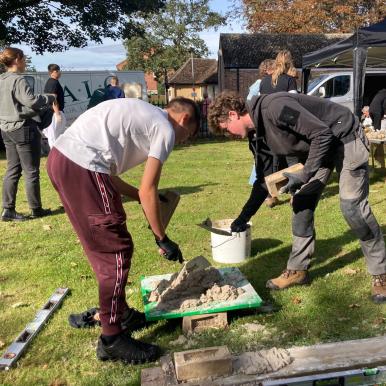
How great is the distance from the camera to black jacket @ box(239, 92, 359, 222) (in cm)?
324

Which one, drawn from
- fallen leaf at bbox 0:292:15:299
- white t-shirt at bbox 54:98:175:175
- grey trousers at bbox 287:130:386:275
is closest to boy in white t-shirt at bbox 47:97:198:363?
white t-shirt at bbox 54:98:175:175

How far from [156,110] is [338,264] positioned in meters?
2.64

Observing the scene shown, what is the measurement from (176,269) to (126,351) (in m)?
1.65

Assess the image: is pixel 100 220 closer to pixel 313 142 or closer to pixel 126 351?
pixel 126 351

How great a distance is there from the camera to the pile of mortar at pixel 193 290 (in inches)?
137

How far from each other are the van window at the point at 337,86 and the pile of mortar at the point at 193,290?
41.3 feet

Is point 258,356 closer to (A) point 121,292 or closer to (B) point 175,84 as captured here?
(A) point 121,292

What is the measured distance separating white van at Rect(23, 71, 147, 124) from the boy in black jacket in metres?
12.0

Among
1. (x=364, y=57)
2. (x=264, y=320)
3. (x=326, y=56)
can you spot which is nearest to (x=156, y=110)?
(x=264, y=320)

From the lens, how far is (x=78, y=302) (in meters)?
3.98

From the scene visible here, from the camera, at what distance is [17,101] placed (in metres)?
6.03

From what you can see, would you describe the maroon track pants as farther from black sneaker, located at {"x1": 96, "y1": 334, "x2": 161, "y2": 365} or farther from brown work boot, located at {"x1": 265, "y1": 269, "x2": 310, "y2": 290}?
brown work boot, located at {"x1": 265, "y1": 269, "x2": 310, "y2": 290}

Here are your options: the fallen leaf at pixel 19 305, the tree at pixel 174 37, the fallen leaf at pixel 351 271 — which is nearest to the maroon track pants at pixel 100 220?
the fallen leaf at pixel 19 305

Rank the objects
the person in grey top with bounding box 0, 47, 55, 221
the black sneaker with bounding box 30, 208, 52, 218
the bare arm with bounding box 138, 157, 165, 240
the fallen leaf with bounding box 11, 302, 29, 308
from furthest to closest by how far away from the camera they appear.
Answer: the black sneaker with bounding box 30, 208, 52, 218 < the person in grey top with bounding box 0, 47, 55, 221 < the fallen leaf with bounding box 11, 302, 29, 308 < the bare arm with bounding box 138, 157, 165, 240
